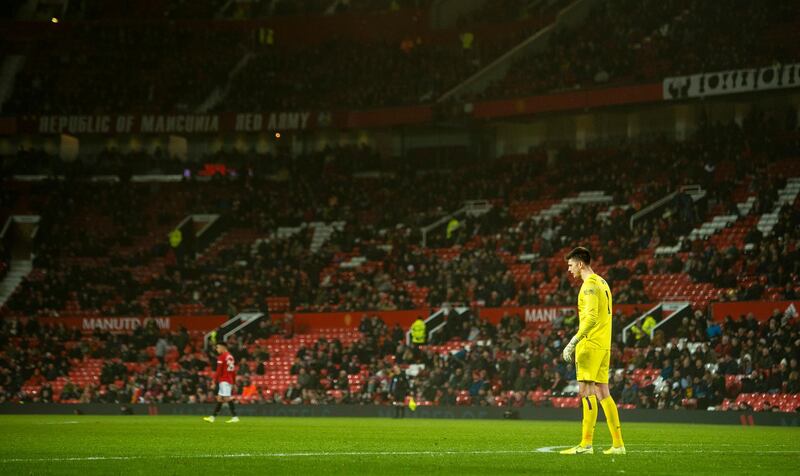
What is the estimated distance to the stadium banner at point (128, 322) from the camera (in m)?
49.5

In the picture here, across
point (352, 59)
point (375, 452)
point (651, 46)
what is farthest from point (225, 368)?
point (352, 59)

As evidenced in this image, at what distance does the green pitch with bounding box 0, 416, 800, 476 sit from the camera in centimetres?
1416

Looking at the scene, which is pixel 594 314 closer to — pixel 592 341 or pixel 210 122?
pixel 592 341

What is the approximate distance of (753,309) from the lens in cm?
3762

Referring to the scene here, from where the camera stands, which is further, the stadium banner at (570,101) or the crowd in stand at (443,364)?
the stadium banner at (570,101)

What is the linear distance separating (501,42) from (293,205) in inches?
530

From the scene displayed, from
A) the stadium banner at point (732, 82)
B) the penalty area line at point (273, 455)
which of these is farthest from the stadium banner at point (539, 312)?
the penalty area line at point (273, 455)

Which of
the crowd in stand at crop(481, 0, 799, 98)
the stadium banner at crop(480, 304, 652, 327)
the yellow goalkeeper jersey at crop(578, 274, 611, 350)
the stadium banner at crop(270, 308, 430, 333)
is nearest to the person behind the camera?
the yellow goalkeeper jersey at crop(578, 274, 611, 350)

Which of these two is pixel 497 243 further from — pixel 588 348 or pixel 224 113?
pixel 588 348

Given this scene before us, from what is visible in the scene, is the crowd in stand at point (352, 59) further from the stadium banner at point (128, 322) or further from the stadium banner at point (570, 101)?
the stadium banner at point (128, 322)

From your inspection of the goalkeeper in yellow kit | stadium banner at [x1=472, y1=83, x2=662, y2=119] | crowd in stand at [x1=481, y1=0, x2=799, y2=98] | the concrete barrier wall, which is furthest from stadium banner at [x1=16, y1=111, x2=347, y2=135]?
the goalkeeper in yellow kit

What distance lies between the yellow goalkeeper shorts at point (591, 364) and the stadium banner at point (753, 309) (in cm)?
2196

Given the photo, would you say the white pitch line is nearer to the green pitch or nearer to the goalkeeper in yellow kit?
the green pitch

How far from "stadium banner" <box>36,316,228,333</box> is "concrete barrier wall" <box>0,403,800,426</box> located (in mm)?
7417
